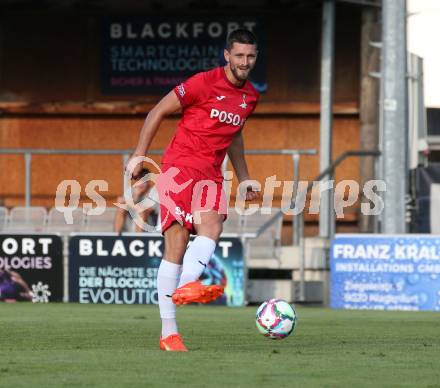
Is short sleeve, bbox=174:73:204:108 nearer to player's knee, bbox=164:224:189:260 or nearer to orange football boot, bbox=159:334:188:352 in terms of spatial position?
player's knee, bbox=164:224:189:260

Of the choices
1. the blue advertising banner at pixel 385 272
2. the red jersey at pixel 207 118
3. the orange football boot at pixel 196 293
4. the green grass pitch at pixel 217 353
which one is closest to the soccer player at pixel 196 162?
the red jersey at pixel 207 118

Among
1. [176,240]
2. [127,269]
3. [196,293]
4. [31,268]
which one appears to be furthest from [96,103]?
[196,293]

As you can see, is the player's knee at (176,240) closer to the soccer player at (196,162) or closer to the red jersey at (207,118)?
the soccer player at (196,162)

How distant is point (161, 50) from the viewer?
23.9 meters

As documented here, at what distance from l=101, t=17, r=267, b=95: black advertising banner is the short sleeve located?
13622 mm

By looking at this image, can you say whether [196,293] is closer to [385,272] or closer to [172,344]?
[172,344]

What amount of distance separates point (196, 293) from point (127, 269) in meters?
10.1

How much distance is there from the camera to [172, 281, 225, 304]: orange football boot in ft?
30.7

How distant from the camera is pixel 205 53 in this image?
23734mm

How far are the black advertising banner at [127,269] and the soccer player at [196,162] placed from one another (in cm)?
904

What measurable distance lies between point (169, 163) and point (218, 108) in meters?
0.52

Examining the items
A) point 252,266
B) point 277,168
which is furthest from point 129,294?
point 277,168

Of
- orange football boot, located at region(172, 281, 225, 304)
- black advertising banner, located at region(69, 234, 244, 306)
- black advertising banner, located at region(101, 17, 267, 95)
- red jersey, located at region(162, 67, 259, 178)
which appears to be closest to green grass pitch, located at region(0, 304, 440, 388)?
orange football boot, located at region(172, 281, 225, 304)
